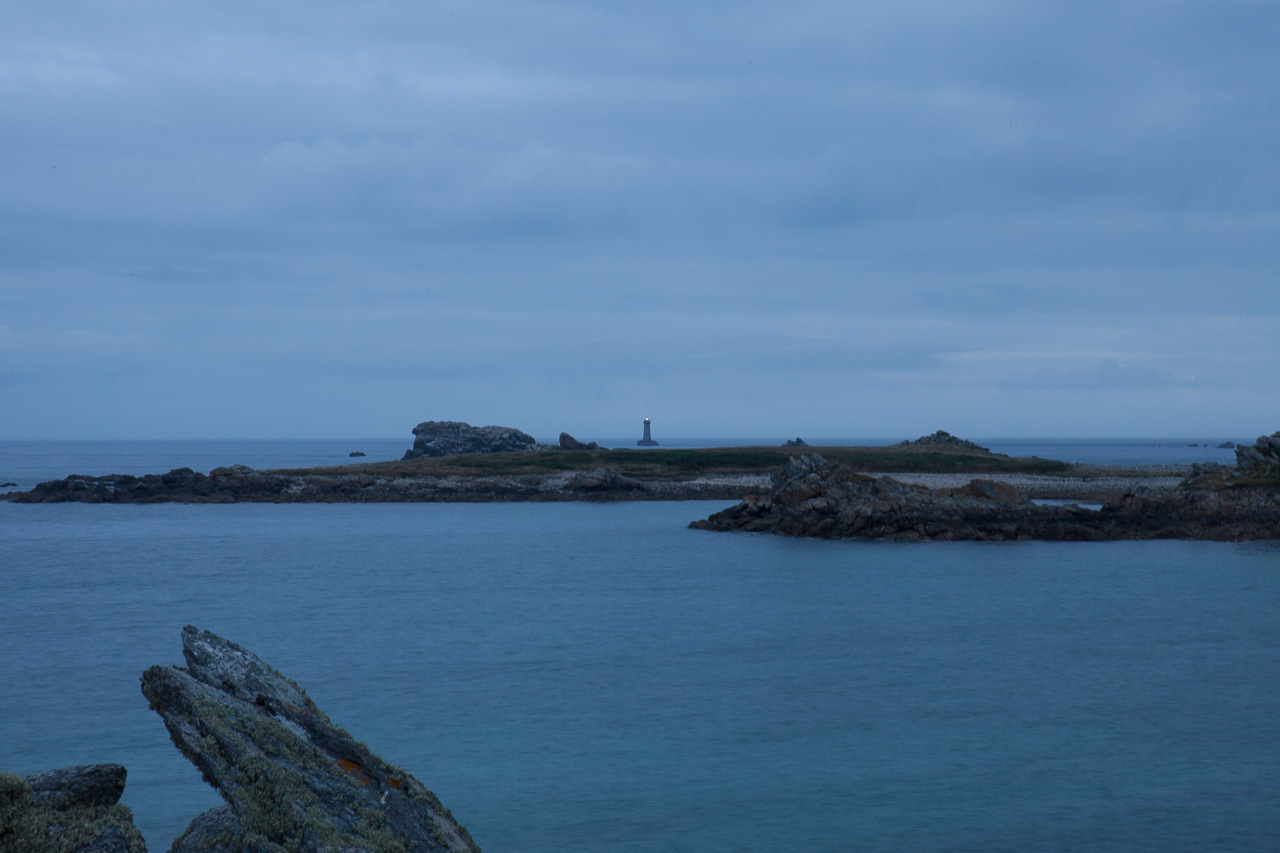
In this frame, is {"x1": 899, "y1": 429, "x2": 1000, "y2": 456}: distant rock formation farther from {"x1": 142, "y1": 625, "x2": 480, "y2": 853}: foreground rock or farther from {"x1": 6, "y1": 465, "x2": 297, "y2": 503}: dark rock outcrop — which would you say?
{"x1": 142, "y1": 625, "x2": 480, "y2": 853}: foreground rock

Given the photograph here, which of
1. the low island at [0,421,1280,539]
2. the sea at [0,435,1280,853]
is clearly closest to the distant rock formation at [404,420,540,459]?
the low island at [0,421,1280,539]

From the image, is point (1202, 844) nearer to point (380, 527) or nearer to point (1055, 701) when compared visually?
point (1055, 701)

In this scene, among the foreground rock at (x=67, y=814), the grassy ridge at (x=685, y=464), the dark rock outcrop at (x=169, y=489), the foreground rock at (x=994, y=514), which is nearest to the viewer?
the foreground rock at (x=67, y=814)

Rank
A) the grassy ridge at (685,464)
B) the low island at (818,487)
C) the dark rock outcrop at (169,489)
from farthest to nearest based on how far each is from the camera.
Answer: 1. the grassy ridge at (685,464)
2. the dark rock outcrop at (169,489)
3. the low island at (818,487)

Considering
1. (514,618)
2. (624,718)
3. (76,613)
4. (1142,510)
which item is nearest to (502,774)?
(624,718)

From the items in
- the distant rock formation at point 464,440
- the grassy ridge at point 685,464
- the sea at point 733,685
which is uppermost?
the distant rock formation at point 464,440

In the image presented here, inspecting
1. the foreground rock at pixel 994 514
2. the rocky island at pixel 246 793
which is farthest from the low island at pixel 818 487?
the rocky island at pixel 246 793

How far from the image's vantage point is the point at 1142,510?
49.3m

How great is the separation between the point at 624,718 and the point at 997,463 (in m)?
91.5

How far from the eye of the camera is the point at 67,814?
21.5ft

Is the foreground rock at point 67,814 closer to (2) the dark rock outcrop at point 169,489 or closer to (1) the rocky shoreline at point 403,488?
(1) the rocky shoreline at point 403,488

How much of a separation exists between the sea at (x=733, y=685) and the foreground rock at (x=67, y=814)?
4.79 m

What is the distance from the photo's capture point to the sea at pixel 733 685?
12.2 metres

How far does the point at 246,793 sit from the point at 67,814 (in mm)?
1178
